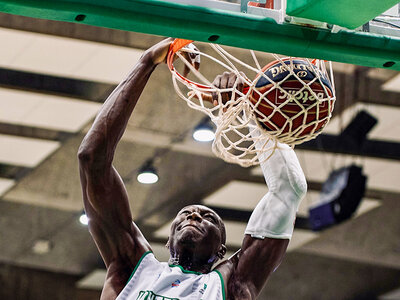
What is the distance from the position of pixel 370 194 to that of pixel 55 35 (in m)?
4.63

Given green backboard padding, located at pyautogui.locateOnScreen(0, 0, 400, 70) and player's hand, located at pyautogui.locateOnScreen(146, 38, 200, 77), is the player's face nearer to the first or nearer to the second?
player's hand, located at pyautogui.locateOnScreen(146, 38, 200, 77)

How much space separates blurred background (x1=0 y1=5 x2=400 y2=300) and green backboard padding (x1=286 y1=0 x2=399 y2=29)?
12.8 feet

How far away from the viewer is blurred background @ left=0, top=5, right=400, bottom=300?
8.17 metres

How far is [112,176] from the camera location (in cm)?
361

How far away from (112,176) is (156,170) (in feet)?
21.3

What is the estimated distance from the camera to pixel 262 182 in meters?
10.3

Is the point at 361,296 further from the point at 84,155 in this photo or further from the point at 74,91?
the point at 84,155

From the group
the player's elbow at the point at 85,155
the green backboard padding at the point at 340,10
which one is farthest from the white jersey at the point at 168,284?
the green backboard padding at the point at 340,10

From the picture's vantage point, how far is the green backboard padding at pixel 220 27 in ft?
9.58

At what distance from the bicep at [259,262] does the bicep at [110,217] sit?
412 millimetres

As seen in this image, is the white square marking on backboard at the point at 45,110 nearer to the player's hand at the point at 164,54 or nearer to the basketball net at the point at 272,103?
the player's hand at the point at 164,54

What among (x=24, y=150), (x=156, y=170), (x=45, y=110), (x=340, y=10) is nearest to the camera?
(x=340, y=10)

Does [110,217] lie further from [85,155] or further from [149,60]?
[149,60]

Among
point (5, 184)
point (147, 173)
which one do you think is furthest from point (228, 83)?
point (5, 184)
